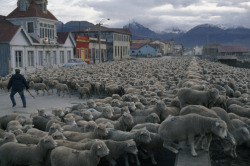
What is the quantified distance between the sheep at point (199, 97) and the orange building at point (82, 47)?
3982cm

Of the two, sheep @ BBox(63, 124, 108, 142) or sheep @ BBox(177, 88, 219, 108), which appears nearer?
sheep @ BBox(63, 124, 108, 142)

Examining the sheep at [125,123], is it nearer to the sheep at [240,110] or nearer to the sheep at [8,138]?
the sheep at [8,138]

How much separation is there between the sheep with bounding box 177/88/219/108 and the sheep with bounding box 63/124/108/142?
9.99 ft

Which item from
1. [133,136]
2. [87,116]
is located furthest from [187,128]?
[87,116]

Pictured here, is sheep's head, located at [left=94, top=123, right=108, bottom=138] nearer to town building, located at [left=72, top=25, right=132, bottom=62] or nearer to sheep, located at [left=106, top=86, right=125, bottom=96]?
sheep, located at [left=106, top=86, right=125, bottom=96]

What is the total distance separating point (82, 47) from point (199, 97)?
42445 millimetres

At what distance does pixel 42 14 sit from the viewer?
3638 centimetres

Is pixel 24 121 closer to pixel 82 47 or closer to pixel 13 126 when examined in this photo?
pixel 13 126

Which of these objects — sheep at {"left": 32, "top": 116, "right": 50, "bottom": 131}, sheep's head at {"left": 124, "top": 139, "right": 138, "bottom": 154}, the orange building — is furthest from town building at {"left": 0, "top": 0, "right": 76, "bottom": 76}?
sheep's head at {"left": 124, "top": 139, "right": 138, "bottom": 154}

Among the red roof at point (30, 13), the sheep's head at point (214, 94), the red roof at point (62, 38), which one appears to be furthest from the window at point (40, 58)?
the sheep's head at point (214, 94)

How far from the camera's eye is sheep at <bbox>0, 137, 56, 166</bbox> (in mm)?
5934

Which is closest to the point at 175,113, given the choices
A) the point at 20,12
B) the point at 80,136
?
the point at 80,136

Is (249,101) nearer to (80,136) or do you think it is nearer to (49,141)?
(80,136)

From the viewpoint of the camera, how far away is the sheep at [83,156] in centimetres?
537
